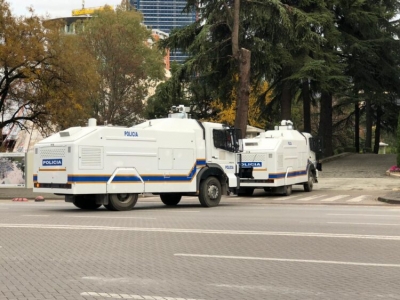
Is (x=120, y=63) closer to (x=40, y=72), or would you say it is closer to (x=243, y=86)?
(x=40, y=72)

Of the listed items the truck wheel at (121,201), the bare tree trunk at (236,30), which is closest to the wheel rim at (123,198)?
the truck wheel at (121,201)

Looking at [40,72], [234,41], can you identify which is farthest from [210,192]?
[40,72]

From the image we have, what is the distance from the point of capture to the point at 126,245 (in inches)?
428

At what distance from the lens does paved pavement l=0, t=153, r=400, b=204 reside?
28.6 meters

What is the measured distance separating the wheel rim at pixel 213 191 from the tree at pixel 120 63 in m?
34.5

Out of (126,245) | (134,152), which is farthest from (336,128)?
(126,245)

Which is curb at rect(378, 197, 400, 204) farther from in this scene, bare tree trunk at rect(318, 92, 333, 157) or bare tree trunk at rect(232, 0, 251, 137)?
bare tree trunk at rect(318, 92, 333, 157)

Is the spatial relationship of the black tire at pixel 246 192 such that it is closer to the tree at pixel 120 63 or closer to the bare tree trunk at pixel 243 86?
the bare tree trunk at pixel 243 86

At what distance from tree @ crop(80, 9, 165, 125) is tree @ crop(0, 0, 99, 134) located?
11542mm

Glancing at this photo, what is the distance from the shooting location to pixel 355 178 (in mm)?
36531

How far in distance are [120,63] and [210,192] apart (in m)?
37.2

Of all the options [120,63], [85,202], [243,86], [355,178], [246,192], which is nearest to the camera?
[85,202]

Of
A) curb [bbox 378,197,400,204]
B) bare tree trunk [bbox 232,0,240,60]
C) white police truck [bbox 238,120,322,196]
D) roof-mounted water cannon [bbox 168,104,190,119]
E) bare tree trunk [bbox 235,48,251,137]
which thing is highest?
bare tree trunk [bbox 232,0,240,60]

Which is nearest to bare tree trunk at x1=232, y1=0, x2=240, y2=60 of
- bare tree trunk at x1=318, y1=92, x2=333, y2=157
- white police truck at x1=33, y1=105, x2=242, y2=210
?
white police truck at x1=33, y1=105, x2=242, y2=210
